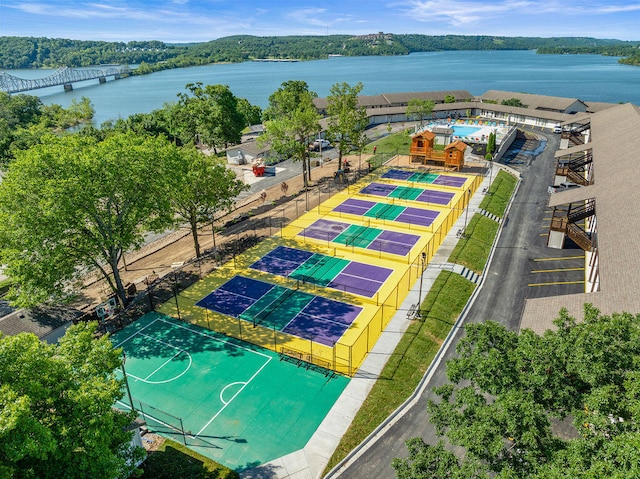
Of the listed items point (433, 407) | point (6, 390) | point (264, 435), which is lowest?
point (264, 435)

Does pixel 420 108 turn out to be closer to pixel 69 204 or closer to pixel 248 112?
pixel 248 112

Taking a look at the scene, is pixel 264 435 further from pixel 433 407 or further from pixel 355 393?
pixel 433 407

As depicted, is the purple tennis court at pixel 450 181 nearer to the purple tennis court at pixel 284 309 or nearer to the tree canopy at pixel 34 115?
the purple tennis court at pixel 284 309

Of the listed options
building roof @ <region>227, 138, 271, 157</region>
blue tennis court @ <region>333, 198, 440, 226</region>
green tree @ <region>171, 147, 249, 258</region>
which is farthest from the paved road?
building roof @ <region>227, 138, 271, 157</region>

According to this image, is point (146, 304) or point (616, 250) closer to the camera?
point (616, 250)

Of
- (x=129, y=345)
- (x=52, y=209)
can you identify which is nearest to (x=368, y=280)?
(x=129, y=345)

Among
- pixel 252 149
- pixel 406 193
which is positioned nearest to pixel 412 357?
pixel 406 193

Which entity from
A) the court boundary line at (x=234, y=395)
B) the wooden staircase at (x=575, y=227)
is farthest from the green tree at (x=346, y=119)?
the court boundary line at (x=234, y=395)
